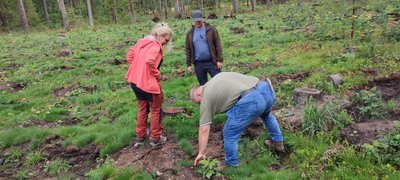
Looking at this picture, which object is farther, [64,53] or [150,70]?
[64,53]

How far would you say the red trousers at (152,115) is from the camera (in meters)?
5.66

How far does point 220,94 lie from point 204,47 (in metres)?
2.53

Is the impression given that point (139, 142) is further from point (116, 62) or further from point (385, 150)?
point (116, 62)

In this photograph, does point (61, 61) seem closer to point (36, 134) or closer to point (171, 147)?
point (36, 134)

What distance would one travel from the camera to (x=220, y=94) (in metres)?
4.50

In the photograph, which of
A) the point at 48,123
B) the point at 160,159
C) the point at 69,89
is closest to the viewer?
the point at 160,159

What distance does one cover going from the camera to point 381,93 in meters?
6.73

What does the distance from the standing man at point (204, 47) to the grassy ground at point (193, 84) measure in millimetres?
1001

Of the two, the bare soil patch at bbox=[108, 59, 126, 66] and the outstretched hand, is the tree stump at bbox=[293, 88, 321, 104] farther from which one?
the bare soil patch at bbox=[108, 59, 126, 66]

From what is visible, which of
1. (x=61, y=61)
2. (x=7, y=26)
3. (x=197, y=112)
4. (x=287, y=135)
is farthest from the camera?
(x=7, y=26)

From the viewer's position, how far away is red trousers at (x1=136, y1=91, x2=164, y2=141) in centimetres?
566

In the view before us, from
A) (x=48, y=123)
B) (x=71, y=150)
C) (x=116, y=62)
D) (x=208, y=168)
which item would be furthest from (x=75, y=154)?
(x=116, y=62)

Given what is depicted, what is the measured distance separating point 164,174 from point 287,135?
208 cm

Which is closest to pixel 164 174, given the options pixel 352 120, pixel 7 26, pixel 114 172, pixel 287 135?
pixel 114 172
